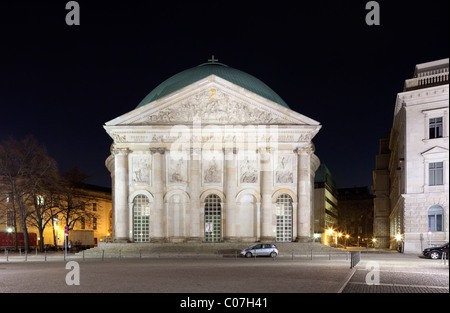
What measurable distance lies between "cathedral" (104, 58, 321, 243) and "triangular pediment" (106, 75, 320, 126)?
0.35ft

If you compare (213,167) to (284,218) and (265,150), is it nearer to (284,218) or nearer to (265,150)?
(265,150)

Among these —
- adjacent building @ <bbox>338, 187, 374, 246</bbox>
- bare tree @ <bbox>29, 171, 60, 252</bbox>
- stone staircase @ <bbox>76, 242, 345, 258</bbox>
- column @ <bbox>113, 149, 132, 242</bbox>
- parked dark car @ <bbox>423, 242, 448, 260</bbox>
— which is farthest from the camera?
adjacent building @ <bbox>338, 187, 374, 246</bbox>

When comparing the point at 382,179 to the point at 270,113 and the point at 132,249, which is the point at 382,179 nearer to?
the point at 270,113

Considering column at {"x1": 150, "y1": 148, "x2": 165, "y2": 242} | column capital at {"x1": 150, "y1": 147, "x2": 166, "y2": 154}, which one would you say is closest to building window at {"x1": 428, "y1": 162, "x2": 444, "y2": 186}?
column capital at {"x1": 150, "y1": 147, "x2": 166, "y2": 154}

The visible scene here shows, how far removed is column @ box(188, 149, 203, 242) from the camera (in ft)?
187

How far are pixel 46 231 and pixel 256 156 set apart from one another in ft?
160

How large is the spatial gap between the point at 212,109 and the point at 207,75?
10.9m

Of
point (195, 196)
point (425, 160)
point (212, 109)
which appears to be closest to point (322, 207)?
point (195, 196)

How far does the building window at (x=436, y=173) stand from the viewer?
161ft

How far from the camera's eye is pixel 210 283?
2144cm

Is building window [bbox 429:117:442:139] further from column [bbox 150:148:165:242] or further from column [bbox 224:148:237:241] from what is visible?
column [bbox 150:148:165:242]

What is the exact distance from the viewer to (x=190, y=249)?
53.7 meters
